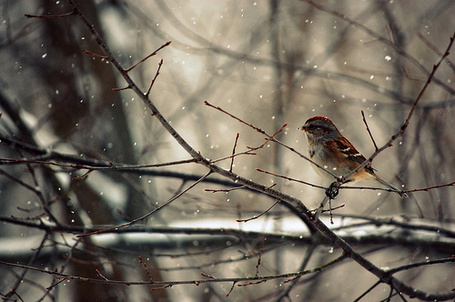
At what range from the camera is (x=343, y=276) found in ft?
31.3

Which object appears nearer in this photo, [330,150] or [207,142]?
[330,150]

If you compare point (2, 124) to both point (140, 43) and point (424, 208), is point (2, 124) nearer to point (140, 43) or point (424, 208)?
point (140, 43)

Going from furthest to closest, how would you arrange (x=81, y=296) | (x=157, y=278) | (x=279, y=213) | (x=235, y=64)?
(x=235, y=64)
(x=157, y=278)
(x=81, y=296)
(x=279, y=213)

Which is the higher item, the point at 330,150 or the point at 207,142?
the point at 207,142

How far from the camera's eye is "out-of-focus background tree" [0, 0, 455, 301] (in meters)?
4.61

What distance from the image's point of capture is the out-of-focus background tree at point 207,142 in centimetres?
461

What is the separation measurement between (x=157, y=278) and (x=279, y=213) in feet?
8.08

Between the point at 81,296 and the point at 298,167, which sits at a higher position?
the point at 298,167

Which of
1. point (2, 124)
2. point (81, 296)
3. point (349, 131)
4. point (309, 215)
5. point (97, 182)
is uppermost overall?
point (349, 131)

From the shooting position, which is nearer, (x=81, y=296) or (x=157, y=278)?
(x=81, y=296)

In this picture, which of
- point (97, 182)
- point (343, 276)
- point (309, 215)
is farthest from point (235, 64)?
point (309, 215)

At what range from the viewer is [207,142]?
947 cm

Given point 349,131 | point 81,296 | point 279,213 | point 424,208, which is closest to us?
point 279,213

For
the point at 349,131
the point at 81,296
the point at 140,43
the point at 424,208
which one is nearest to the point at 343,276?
the point at 424,208
